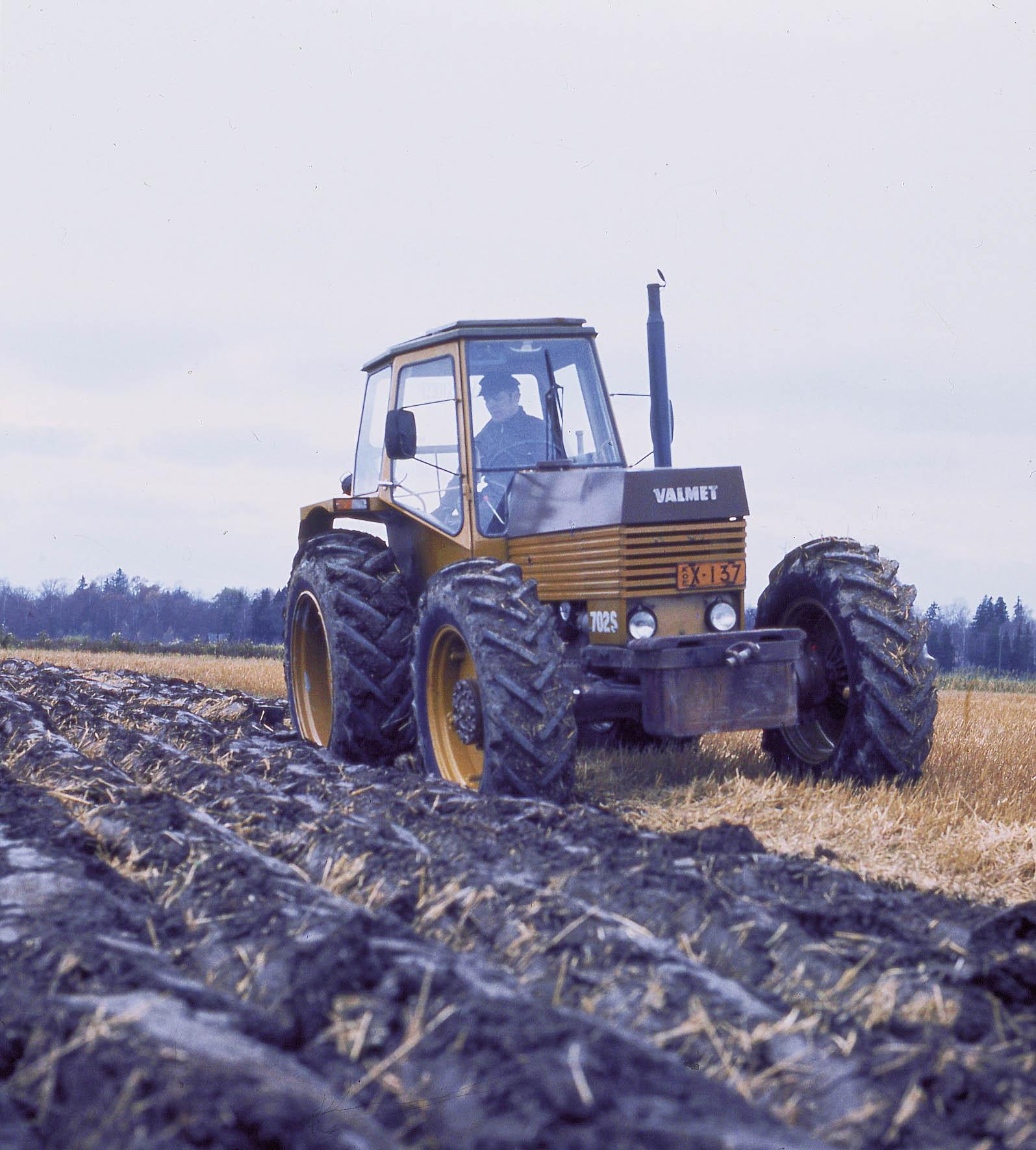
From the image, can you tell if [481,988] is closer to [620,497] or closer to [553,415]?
[620,497]

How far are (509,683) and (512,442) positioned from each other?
198cm

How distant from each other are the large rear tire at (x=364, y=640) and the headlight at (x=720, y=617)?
1.70 meters

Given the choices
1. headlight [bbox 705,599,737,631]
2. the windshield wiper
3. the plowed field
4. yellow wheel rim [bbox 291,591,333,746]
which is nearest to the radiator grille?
headlight [bbox 705,599,737,631]

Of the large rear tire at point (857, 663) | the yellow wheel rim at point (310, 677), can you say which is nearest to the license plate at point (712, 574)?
the large rear tire at point (857, 663)

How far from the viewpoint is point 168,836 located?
15.8 feet

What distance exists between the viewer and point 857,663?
641 centimetres

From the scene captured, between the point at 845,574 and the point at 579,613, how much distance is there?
55.7 inches

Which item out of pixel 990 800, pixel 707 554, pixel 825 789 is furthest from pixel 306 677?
pixel 990 800

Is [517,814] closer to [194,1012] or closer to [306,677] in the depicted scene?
[194,1012]

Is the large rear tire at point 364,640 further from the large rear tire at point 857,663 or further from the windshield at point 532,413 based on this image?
the large rear tire at point 857,663

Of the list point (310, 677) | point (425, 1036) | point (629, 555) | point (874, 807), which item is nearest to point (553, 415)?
point (629, 555)

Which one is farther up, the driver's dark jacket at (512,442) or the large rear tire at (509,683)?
the driver's dark jacket at (512,442)

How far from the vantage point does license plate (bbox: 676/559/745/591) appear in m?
6.62

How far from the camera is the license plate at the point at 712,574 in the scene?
21.7 ft
